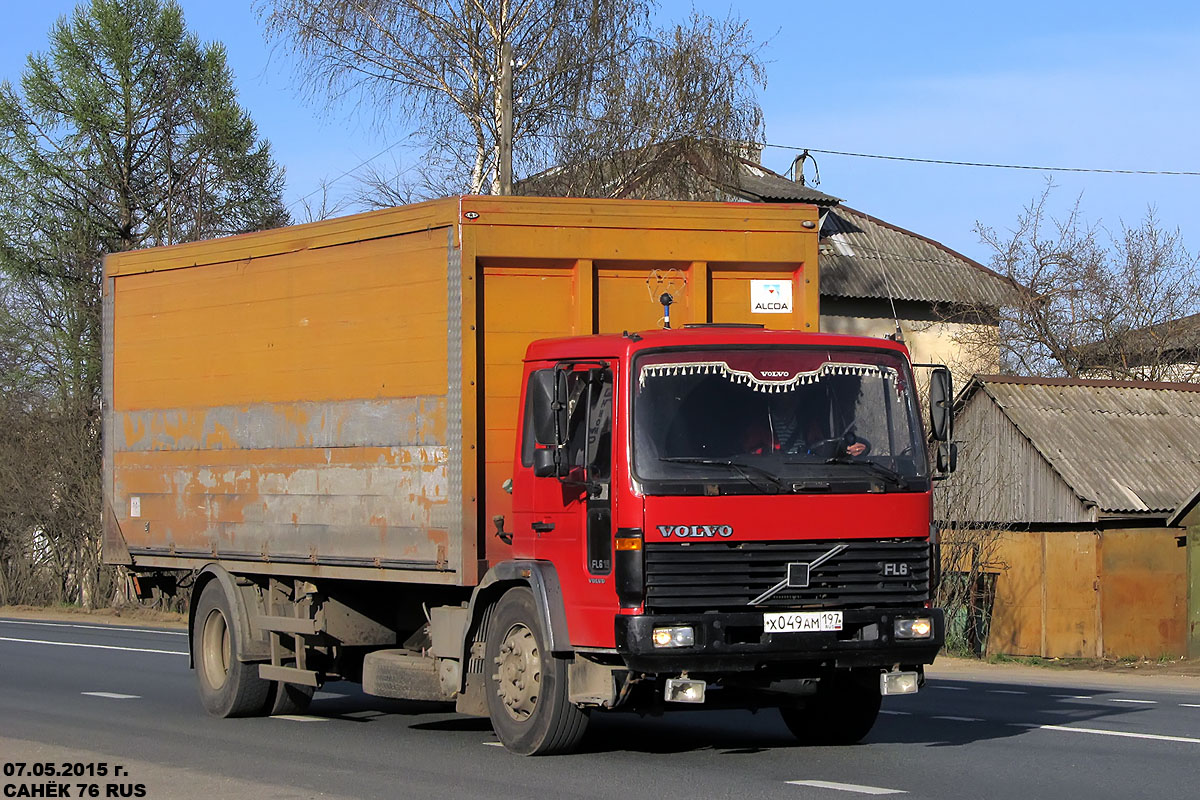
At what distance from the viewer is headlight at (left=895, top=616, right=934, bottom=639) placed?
32.4 ft

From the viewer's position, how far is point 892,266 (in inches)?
1935

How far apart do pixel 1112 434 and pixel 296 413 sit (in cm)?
2314

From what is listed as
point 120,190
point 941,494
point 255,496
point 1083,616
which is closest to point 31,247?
point 120,190

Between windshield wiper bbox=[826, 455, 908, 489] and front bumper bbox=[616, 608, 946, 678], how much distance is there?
0.77 metres

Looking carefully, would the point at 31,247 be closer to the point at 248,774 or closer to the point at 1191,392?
the point at 1191,392

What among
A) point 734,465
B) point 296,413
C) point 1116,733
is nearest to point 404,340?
point 296,413

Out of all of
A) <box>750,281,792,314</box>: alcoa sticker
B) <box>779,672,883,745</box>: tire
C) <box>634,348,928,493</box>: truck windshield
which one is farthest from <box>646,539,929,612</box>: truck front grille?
<box>750,281,792,314</box>: alcoa sticker

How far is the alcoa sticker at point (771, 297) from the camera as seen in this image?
37.9 ft

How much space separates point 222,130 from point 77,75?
3.64m

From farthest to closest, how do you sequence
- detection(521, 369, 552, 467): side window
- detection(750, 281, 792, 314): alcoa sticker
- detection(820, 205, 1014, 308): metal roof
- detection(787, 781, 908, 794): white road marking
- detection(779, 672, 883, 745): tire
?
detection(820, 205, 1014, 308): metal roof → detection(750, 281, 792, 314): alcoa sticker → detection(779, 672, 883, 745): tire → detection(521, 369, 552, 467): side window → detection(787, 781, 908, 794): white road marking

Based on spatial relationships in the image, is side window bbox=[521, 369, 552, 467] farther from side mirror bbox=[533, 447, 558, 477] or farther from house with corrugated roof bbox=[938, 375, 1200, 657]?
house with corrugated roof bbox=[938, 375, 1200, 657]

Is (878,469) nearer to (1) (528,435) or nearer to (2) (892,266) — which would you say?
(1) (528,435)

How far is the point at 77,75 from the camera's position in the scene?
1577 inches

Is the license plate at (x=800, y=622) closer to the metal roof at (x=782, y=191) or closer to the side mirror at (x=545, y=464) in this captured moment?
the side mirror at (x=545, y=464)
